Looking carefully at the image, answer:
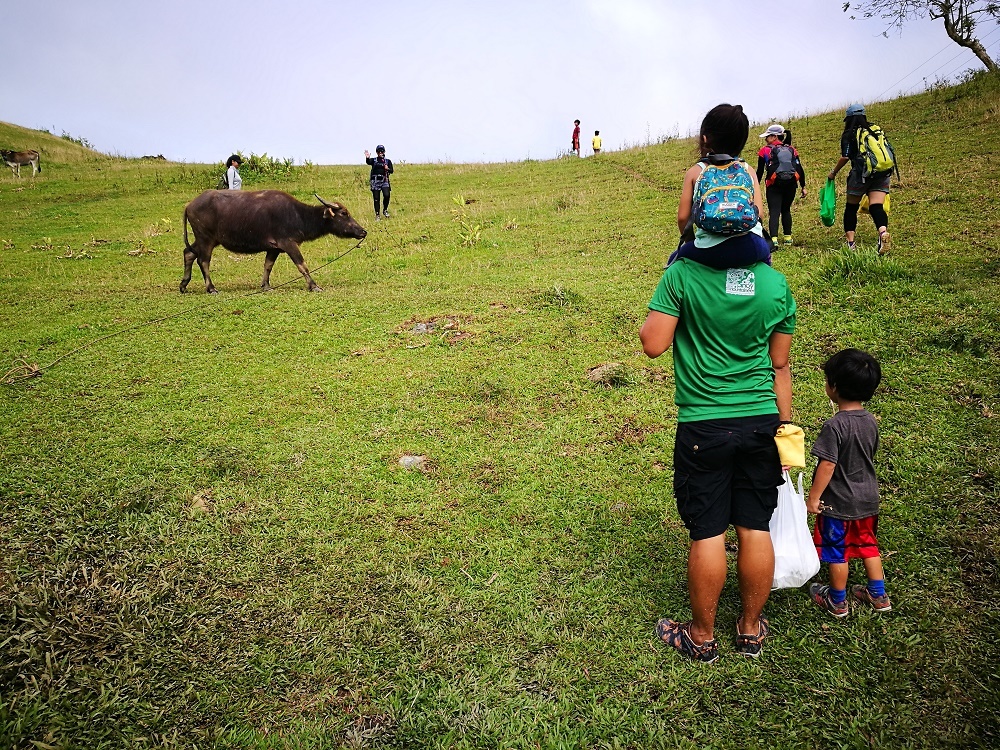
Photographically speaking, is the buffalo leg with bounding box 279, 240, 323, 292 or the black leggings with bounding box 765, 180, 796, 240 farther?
the buffalo leg with bounding box 279, 240, 323, 292

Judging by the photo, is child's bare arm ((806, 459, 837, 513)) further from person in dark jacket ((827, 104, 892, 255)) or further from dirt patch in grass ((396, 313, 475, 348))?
person in dark jacket ((827, 104, 892, 255))

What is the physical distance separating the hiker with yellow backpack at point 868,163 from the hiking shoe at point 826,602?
571 centimetres

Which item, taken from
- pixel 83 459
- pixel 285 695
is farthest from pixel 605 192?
pixel 285 695

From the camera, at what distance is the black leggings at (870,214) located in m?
7.36

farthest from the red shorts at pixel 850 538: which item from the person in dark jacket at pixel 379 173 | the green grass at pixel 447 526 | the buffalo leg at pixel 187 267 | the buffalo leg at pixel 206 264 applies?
the person in dark jacket at pixel 379 173

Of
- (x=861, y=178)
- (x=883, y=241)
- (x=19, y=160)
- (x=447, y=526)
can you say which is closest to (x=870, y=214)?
(x=883, y=241)

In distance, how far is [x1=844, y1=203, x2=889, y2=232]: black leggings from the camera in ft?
24.1

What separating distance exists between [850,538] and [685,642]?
37.9 inches

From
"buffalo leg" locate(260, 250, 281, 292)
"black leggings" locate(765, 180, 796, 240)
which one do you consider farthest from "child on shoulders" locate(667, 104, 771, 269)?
"buffalo leg" locate(260, 250, 281, 292)

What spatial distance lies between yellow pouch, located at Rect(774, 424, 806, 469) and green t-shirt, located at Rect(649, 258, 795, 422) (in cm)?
14

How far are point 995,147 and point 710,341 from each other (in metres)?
13.5

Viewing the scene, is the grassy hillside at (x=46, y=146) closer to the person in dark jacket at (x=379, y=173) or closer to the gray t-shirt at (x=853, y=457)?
the person in dark jacket at (x=379, y=173)

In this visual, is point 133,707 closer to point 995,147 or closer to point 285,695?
point 285,695

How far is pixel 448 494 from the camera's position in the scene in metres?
4.21
